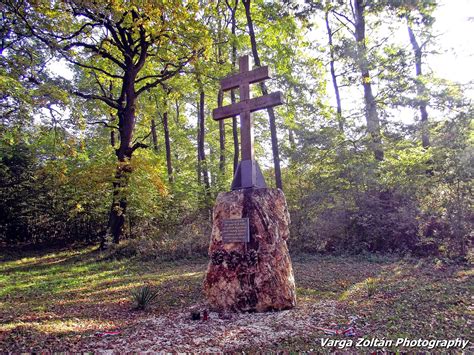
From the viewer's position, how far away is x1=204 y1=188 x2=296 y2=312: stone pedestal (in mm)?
5375

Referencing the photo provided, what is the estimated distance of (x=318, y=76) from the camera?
560 inches

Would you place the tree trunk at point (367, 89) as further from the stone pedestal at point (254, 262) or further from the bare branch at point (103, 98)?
the bare branch at point (103, 98)

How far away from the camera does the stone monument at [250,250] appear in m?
5.38

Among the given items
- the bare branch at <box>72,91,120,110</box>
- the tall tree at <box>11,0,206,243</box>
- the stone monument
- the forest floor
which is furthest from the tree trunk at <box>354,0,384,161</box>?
the bare branch at <box>72,91,120,110</box>

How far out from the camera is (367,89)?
13.2 meters

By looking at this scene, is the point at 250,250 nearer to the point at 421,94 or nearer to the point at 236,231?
the point at 236,231

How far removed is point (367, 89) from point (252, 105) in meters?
8.83

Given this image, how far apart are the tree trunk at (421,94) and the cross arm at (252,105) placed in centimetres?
723

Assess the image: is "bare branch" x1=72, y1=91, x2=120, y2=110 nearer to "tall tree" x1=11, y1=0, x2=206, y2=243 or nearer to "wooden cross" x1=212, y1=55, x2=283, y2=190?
"tall tree" x1=11, y1=0, x2=206, y2=243

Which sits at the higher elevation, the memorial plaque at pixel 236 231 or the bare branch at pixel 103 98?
the bare branch at pixel 103 98

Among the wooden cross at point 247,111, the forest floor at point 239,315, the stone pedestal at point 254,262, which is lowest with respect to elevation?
the forest floor at point 239,315

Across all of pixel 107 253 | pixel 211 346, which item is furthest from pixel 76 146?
pixel 211 346

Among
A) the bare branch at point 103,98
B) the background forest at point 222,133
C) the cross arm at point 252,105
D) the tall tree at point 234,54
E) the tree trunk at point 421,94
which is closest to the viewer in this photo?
the cross arm at point 252,105

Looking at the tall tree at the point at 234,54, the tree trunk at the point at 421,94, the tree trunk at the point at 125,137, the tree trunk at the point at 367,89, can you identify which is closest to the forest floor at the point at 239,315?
the tree trunk at the point at 125,137
